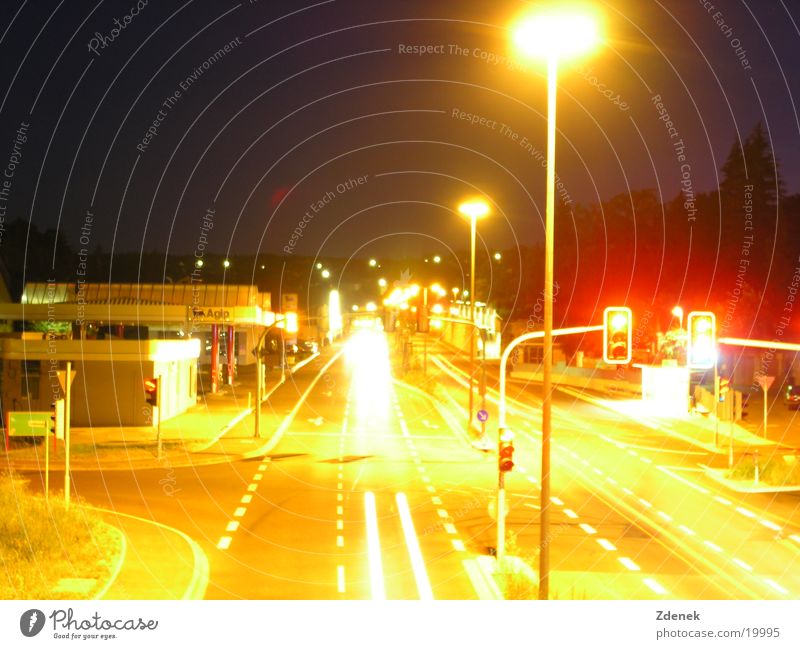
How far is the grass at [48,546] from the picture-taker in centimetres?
1695

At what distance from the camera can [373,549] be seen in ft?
74.2

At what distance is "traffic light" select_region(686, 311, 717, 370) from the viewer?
16312 mm

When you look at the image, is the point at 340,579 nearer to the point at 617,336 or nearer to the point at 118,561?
the point at 118,561

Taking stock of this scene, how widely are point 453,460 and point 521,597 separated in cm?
2212

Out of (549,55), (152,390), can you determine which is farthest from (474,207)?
(549,55)

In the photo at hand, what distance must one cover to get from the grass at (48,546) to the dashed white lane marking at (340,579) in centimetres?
431

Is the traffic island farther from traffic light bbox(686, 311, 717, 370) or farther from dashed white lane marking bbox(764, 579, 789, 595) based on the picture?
traffic light bbox(686, 311, 717, 370)

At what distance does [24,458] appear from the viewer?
3634 cm

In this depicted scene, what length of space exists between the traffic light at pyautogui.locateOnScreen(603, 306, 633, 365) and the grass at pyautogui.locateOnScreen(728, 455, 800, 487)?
1914cm

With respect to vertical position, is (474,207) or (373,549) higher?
(474,207)

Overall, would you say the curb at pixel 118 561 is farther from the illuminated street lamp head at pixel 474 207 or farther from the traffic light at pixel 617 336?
the illuminated street lamp head at pixel 474 207

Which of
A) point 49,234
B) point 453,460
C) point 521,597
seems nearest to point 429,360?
point 49,234

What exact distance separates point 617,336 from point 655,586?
568 cm

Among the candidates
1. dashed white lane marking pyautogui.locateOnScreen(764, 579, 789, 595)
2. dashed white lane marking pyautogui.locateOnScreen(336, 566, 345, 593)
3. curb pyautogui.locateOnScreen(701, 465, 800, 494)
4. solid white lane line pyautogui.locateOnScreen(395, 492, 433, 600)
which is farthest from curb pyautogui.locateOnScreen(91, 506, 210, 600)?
curb pyautogui.locateOnScreen(701, 465, 800, 494)
